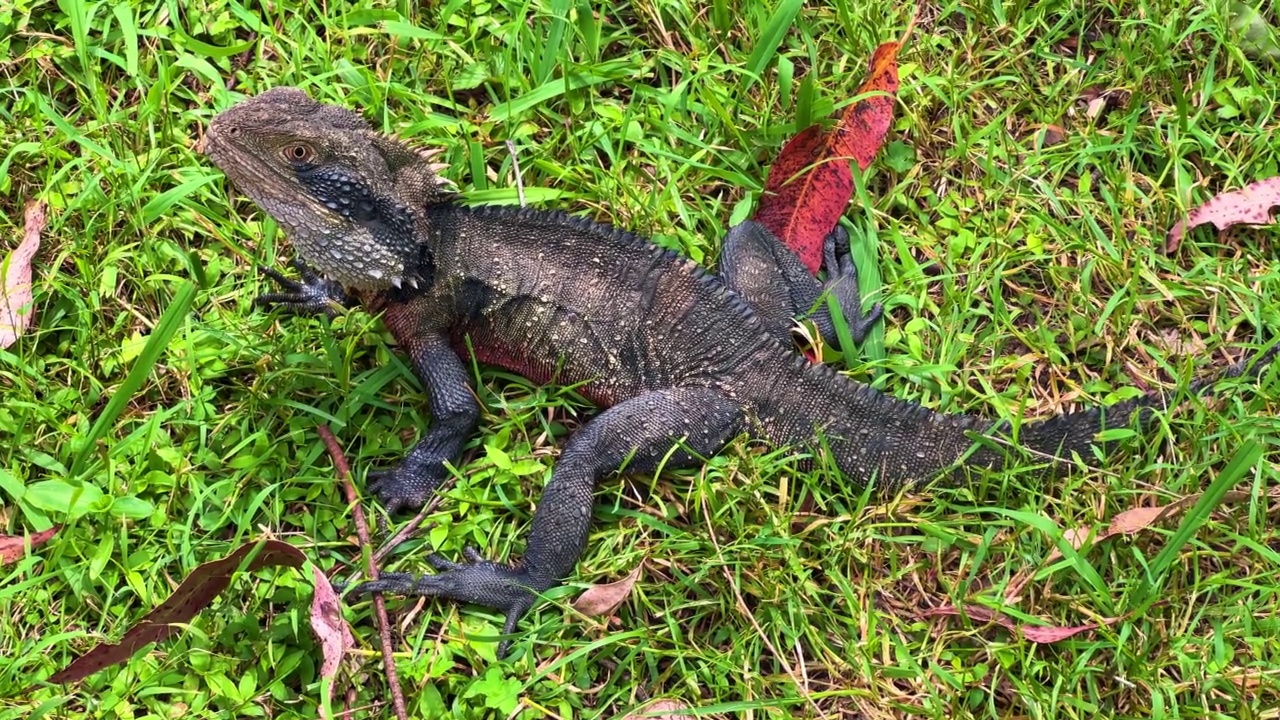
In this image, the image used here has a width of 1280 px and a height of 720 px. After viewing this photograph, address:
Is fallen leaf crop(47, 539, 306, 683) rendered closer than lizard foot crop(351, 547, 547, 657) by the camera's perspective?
Yes

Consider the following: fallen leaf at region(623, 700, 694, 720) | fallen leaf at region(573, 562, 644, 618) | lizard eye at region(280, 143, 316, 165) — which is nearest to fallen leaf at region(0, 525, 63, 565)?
lizard eye at region(280, 143, 316, 165)

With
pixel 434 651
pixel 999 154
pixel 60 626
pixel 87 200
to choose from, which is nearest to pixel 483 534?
pixel 434 651

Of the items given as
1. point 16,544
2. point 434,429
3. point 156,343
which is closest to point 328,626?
point 434,429

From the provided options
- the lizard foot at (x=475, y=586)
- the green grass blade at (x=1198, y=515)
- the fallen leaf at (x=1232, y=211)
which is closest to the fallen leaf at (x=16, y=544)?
the lizard foot at (x=475, y=586)

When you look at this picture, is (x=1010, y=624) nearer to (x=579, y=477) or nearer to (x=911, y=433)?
(x=911, y=433)

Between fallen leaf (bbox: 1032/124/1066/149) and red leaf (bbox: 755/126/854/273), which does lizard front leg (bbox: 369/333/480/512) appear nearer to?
red leaf (bbox: 755/126/854/273)
